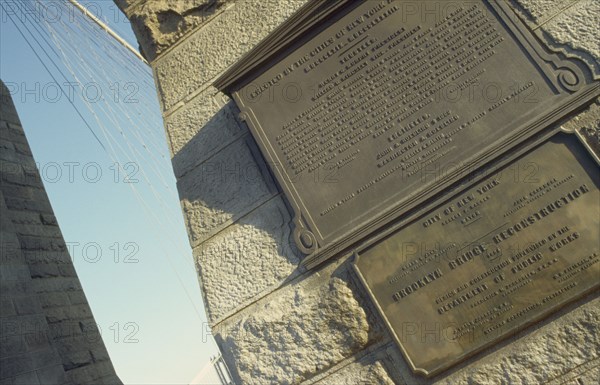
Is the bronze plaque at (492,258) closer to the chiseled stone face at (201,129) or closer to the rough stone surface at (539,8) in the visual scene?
the rough stone surface at (539,8)

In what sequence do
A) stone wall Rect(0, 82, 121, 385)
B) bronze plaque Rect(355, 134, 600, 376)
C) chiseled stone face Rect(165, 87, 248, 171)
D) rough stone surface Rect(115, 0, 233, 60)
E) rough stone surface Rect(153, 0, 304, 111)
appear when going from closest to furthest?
bronze plaque Rect(355, 134, 600, 376), chiseled stone face Rect(165, 87, 248, 171), rough stone surface Rect(153, 0, 304, 111), rough stone surface Rect(115, 0, 233, 60), stone wall Rect(0, 82, 121, 385)

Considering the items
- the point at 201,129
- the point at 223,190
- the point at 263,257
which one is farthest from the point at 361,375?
the point at 201,129

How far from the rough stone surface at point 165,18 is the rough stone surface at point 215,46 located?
77 millimetres

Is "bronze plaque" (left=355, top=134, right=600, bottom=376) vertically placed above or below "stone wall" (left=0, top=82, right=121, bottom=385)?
below

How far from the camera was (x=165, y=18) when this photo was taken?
12.9 feet

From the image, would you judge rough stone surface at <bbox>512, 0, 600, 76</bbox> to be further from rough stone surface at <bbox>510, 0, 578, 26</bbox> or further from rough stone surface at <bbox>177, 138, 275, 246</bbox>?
rough stone surface at <bbox>177, 138, 275, 246</bbox>

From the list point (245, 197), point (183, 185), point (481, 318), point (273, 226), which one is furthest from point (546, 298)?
point (183, 185)

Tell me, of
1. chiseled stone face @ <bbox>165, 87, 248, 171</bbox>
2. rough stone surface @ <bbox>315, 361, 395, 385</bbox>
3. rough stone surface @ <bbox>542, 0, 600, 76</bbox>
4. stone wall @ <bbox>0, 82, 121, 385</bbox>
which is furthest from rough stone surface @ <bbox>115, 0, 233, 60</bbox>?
stone wall @ <bbox>0, 82, 121, 385</bbox>

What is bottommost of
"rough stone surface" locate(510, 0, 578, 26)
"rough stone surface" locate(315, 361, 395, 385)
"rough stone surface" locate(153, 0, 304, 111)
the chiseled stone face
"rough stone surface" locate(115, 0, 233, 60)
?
"rough stone surface" locate(315, 361, 395, 385)

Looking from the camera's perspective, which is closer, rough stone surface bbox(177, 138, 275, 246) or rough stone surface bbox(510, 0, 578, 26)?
rough stone surface bbox(510, 0, 578, 26)

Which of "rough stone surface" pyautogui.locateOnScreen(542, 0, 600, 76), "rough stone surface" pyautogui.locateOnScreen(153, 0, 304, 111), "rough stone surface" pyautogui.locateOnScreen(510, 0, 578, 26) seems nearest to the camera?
"rough stone surface" pyautogui.locateOnScreen(542, 0, 600, 76)

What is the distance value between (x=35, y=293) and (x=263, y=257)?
3437 millimetres

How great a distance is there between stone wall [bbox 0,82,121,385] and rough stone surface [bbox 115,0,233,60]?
2.79 meters

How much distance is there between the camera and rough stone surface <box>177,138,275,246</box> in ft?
10.8
